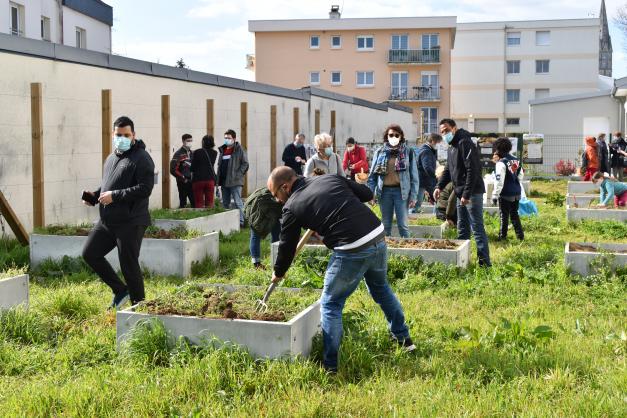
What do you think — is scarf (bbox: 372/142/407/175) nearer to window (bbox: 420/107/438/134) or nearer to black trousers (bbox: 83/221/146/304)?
black trousers (bbox: 83/221/146/304)

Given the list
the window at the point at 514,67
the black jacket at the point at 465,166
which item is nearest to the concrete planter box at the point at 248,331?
the black jacket at the point at 465,166

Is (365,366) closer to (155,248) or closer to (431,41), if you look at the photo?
(155,248)

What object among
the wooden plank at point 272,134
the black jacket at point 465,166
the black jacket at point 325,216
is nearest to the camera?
the black jacket at point 325,216

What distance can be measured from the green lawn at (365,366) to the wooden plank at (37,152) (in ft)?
14.0

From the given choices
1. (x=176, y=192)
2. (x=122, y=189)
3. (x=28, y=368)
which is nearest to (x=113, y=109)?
(x=176, y=192)

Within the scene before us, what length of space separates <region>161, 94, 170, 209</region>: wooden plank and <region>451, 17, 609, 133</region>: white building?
173 feet

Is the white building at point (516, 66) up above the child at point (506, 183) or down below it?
above

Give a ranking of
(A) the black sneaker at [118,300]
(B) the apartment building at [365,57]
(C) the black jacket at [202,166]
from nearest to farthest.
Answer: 1. (A) the black sneaker at [118,300]
2. (C) the black jacket at [202,166]
3. (B) the apartment building at [365,57]

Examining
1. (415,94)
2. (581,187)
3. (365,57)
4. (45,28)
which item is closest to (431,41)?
(415,94)

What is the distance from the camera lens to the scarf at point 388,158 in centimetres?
1124

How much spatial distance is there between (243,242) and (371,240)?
291 inches

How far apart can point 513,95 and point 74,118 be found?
194 ft

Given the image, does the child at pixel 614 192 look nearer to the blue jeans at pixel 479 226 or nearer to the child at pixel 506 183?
the child at pixel 506 183

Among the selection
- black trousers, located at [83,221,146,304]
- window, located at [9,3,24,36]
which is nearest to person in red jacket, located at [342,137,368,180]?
black trousers, located at [83,221,146,304]
